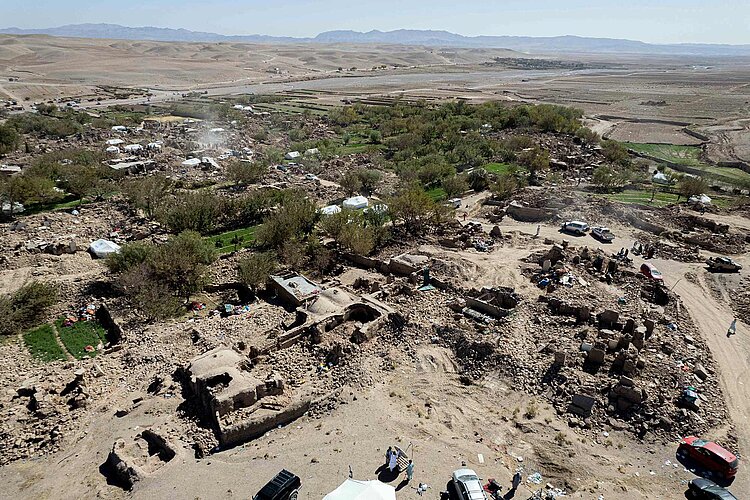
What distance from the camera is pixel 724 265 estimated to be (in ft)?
115

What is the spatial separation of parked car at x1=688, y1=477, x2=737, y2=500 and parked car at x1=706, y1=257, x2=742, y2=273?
2273 cm

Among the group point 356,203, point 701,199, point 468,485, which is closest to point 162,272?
point 356,203

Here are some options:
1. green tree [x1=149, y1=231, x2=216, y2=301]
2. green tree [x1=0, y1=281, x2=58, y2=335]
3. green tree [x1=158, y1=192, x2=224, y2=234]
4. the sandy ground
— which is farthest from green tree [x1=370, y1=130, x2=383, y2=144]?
the sandy ground

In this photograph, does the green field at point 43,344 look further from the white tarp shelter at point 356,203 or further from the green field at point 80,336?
the white tarp shelter at point 356,203

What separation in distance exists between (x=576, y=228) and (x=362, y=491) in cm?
3308

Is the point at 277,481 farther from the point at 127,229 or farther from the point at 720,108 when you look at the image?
the point at 720,108

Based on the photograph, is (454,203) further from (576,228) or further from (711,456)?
(711,456)

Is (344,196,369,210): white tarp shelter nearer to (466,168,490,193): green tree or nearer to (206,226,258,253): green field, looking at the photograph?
(206,226,258,253): green field

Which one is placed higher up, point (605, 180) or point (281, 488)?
point (605, 180)

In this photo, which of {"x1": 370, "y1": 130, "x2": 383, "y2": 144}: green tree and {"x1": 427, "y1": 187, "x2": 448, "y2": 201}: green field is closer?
{"x1": 427, "y1": 187, "x2": 448, "y2": 201}: green field

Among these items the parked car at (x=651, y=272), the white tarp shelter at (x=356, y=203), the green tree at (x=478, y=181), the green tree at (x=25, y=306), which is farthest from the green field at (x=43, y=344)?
the green tree at (x=478, y=181)

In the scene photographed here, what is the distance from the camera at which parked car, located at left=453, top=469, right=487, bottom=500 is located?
16.0 meters

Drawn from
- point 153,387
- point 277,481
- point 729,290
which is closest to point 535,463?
point 277,481

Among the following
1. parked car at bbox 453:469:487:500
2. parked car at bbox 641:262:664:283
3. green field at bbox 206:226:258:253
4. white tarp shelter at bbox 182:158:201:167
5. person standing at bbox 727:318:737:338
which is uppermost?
white tarp shelter at bbox 182:158:201:167
